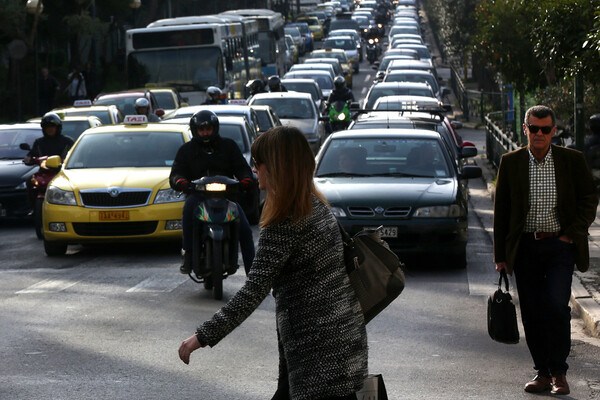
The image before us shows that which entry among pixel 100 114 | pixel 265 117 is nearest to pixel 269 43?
pixel 265 117

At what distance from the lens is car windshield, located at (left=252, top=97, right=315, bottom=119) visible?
28.7 meters

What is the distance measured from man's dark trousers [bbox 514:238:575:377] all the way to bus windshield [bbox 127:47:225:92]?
24.0 meters

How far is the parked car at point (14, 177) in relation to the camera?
744 inches

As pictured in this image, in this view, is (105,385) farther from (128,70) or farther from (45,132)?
(128,70)

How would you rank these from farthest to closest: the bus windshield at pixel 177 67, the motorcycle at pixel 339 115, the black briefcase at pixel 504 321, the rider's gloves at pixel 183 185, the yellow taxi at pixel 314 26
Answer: the yellow taxi at pixel 314 26
the bus windshield at pixel 177 67
the motorcycle at pixel 339 115
the rider's gloves at pixel 183 185
the black briefcase at pixel 504 321

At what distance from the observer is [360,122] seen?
18516 millimetres

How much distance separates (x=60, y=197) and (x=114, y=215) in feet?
2.38

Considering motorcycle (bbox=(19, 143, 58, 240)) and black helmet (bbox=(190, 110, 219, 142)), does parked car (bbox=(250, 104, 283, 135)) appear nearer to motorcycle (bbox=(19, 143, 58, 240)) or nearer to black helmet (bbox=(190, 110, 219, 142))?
motorcycle (bbox=(19, 143, 58, 240))

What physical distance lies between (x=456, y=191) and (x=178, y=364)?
5812mm

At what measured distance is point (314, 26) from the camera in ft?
312

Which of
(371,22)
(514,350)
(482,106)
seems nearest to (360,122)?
(514,350)

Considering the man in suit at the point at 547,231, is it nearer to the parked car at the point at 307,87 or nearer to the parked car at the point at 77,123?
the parked car at the point at 77,123

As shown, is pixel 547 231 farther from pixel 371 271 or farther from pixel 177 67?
pixel 177 67

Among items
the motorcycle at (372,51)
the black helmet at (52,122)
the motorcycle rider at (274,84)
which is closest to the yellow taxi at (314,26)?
the motorcycle at (372,51)
